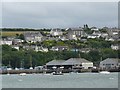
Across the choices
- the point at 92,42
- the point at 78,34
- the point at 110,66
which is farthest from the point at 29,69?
the point at 78,34

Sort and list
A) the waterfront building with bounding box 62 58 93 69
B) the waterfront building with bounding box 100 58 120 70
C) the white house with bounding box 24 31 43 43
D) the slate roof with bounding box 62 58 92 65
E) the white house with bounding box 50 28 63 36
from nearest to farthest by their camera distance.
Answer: the waterfront building with bounding box 62 58 93 69 → the slate roof with bounding box 62 58 92 65 → the waterfront building with bounding box 100 58 120 70 → the white house with bounding box 24 31 43 43 → the white house with bounding box 50 28 63 36

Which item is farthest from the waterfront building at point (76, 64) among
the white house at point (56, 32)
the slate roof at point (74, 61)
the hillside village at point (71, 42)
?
the white house at point (56, 32)

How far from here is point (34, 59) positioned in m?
86.1

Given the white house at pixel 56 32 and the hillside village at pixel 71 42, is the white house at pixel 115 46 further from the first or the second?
the white house at pixel 56 32

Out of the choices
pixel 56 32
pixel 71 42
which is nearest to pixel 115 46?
pixel 71 42

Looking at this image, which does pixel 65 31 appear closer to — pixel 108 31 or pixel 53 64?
pixel 108 31

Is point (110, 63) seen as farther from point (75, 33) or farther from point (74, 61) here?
point (75, 33)

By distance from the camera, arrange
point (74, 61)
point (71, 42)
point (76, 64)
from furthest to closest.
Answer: point (71, 42) < point (74, 61) < point (76, 64)

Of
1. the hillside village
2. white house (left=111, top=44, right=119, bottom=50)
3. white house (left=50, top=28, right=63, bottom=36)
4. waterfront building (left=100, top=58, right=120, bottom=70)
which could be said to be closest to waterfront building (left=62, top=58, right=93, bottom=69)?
waterfront building (left=100, top=58, right=120, bottom=70)

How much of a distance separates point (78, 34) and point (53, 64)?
195 ft

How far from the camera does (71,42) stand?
122 metres

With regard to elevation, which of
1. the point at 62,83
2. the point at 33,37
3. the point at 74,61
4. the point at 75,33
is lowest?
the point at 62,83

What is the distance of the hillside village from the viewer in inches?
3893

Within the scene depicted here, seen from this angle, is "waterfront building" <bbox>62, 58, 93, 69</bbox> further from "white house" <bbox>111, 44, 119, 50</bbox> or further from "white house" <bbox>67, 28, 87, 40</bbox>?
"white house" <bbox>67, 28, 87, 40</bbox>
